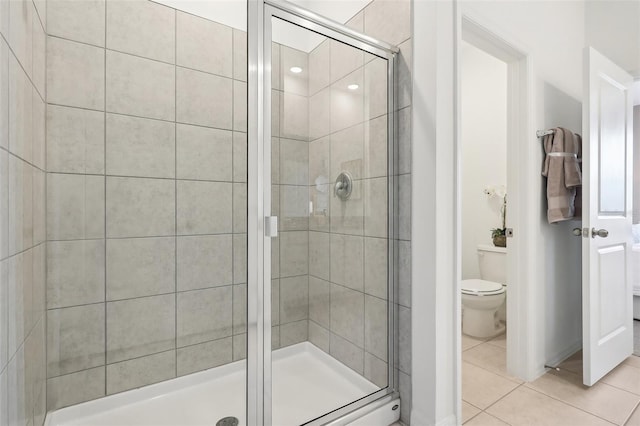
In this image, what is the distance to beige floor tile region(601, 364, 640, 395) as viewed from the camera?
73.3 inches

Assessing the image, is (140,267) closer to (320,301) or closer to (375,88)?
(320,301)

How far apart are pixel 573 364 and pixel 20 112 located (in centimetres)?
316

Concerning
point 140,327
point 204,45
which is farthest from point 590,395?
point 204,45

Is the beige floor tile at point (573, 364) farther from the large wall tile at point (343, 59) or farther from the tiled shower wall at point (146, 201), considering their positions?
the large wall tile at point (343, 59)

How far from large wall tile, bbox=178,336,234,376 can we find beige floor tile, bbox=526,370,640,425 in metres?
1.79

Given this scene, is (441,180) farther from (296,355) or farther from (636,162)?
(636,162)

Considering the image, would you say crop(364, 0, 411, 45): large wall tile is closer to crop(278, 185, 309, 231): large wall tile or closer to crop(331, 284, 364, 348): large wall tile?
crop(278, 185, 309, 231): large wall tile

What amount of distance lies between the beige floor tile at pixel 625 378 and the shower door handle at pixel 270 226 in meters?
2.21

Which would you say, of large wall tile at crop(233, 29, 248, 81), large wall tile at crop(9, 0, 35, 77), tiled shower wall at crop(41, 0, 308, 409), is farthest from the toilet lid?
large wall tile at crop(9, 0, 35, 77)

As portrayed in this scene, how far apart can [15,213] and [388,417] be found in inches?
65.3

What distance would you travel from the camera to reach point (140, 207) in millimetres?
1699

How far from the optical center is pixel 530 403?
1705 millimetres

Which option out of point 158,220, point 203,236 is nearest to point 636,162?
point 203,236

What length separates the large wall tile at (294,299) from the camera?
4.11 feet
